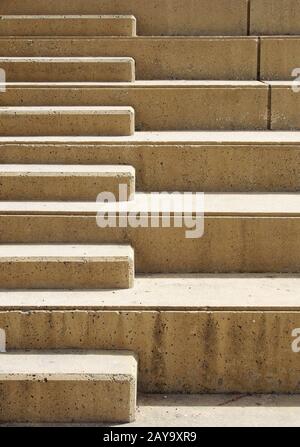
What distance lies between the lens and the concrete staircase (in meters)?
3.30

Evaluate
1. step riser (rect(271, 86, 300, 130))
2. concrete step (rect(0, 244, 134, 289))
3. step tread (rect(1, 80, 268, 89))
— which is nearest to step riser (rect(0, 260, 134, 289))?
concrete step (rect(0, 244, 134, 289))

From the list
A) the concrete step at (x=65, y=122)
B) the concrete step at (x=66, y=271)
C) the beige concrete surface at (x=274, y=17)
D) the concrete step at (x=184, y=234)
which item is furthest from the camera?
the beige concrete surface at (x=274, y=17)

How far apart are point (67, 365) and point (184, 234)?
0.91 meters

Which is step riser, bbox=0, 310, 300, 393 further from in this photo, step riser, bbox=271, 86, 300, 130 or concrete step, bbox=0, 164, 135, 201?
step riser, bbox=271, 86, 300, 130

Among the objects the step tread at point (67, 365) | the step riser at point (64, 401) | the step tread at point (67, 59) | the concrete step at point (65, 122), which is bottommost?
the step riser at point (64, 401)

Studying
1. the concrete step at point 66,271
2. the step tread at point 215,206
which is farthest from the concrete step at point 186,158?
the concrete step at point 66,271

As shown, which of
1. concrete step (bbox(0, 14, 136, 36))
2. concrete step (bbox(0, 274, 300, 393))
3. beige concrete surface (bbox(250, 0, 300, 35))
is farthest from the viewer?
beige concrete surface (bbox(250, 0, 300, 35))

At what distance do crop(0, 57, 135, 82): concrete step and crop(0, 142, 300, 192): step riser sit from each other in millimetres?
812

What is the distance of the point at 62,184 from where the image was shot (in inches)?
155

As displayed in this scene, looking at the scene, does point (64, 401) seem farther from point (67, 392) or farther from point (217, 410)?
point (217, 410)

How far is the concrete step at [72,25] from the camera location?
17.0ft

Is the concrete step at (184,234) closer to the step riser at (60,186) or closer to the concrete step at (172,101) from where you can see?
the step riser at (60,186)

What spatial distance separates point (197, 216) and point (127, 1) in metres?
2.20

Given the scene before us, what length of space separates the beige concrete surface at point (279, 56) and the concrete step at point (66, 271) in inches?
78.7
